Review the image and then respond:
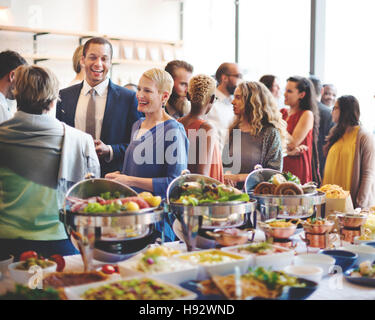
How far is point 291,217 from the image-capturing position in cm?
240

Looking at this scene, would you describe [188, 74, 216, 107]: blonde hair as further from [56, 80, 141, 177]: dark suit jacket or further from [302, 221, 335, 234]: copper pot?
[302, 221, 335, 234]: copper pot

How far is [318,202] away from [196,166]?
893 millimetres

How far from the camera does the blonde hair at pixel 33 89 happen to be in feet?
6.93

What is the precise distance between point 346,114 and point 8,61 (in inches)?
103

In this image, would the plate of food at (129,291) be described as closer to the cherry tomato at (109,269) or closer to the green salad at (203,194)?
the cherry tomato at (109,269)

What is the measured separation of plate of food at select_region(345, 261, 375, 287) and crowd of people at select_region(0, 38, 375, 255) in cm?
91

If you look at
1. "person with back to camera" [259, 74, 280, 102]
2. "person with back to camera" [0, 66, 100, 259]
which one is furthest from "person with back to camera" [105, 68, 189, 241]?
"person with back to camera" [259, 74, 280, 102]

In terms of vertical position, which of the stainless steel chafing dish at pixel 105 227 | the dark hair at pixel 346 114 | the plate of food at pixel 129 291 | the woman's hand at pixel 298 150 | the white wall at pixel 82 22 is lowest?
the plate of food at pixel 129 291

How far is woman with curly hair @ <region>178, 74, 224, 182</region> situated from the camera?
122 inches

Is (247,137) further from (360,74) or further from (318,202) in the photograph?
(360,74)

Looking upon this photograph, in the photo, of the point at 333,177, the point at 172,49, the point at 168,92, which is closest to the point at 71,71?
the point at 172,49

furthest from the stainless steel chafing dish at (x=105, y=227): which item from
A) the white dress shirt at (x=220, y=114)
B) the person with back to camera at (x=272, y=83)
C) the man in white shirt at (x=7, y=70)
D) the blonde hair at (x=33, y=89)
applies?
the person with back to camera at (x=272, y=83)

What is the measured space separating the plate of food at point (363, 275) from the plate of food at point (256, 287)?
26 cm

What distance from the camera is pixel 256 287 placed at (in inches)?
61.1
